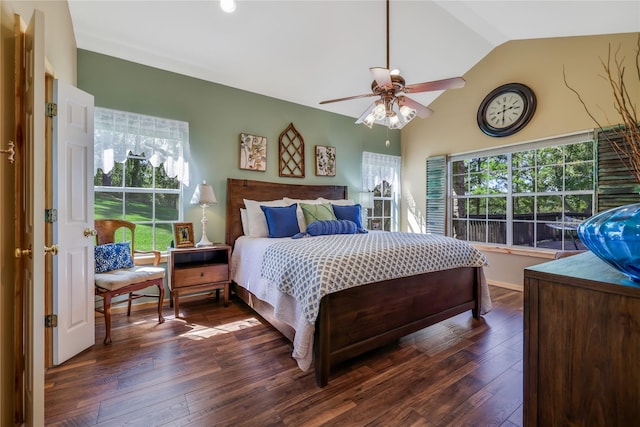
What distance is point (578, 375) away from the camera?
2.89 feet

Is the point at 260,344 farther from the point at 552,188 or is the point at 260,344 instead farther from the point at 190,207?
the point at 552,188

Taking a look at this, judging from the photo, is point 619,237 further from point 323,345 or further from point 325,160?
point 325,160

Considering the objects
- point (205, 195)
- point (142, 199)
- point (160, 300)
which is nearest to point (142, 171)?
point (142, 199)

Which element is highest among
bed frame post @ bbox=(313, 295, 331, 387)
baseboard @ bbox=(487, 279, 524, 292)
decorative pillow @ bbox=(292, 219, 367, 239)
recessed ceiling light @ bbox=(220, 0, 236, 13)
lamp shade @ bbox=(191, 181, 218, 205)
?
recessed ceiling light @ bbox=(220, 0, 236, 13)

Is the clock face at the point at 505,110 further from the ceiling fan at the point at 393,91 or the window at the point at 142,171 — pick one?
the window at the point at 142,171

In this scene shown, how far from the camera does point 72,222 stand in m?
2.12

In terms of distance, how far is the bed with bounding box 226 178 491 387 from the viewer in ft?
6.16

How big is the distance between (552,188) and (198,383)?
14.9 feet

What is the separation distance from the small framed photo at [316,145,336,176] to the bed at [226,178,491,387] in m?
1.79

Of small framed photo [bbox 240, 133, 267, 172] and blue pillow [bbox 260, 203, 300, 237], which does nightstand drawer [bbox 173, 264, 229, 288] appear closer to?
blue pillow [bbox 260, 203, 300, 237]

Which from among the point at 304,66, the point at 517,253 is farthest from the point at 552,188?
→ the point at 304,66

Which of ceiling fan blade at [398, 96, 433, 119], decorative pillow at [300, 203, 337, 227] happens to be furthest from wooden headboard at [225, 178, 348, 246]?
ceiling fan blade at [398, 96, 433, 119]

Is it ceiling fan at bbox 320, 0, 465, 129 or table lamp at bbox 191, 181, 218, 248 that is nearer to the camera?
ceiling fan at bbox 320, 0, 465, 129

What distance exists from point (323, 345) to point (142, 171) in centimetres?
283
